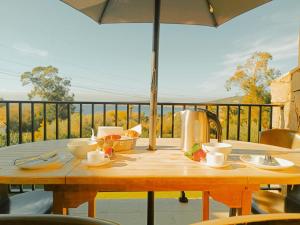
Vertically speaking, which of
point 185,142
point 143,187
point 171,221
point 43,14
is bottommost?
point 171,221

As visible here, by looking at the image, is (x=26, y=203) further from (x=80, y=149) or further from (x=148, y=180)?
(x=148, y=180)

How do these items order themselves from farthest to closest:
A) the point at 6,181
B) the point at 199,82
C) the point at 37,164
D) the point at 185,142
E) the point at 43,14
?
the point at 199,82
the point at 43,14
the point at 185,142
the point at 37,164
the point at 6,181

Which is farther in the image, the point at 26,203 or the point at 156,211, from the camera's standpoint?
the point at 156,211

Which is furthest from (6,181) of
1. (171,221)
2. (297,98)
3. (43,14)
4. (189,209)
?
(43,14)

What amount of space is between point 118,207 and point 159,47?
1811 mm

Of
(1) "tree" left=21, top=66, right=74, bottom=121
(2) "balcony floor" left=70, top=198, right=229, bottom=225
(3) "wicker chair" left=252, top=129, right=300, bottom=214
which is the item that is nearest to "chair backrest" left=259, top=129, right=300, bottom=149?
(3) "wicker chair" left=252, top=129, right=300, bottom=214

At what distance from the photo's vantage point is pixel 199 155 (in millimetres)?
1236

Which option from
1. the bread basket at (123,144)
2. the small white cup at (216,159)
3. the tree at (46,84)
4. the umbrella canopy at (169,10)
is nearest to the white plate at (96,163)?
the bread basket at (123,144)

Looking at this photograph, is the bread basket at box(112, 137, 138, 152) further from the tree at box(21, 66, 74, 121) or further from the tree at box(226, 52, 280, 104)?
the tree at box(21, 66, 74, 121)

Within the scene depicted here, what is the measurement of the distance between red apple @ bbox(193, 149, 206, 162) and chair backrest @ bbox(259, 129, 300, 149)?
1.20m

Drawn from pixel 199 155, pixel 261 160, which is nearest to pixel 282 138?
pixel 261 160

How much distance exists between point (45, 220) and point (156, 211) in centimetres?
217

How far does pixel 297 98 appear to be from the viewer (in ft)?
9.89

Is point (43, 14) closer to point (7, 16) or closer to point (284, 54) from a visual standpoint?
point (7, 16)
